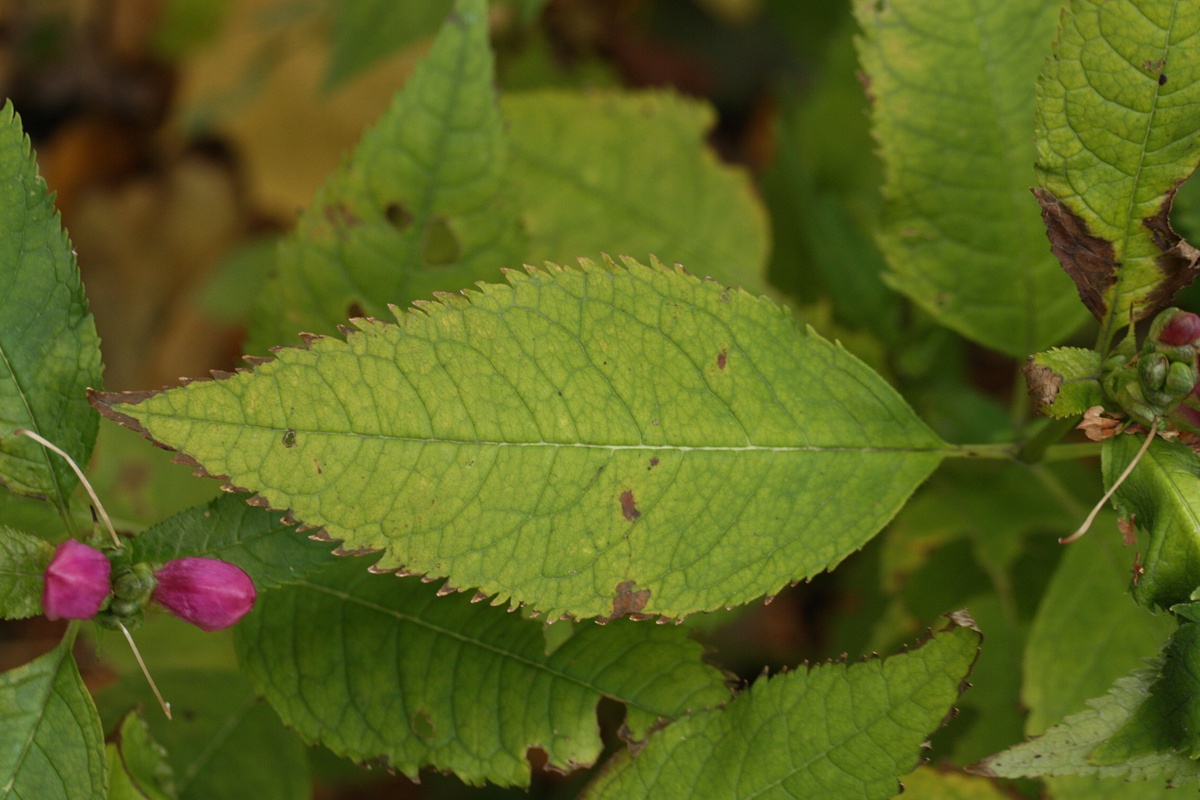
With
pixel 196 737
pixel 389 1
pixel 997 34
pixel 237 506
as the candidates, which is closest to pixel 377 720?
pixel 237 506

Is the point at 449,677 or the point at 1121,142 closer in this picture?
the point at 1121,142

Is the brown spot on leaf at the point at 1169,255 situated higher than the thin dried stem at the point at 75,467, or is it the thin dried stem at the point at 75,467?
the brown spot on leaf at the point at 1169,255

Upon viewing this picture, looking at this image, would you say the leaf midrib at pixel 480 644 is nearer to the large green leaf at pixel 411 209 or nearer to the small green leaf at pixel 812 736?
the small green leaf at pixel 812 736

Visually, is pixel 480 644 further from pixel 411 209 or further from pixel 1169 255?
pixel 1169 255

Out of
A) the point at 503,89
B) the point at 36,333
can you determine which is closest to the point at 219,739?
the point at 36,333

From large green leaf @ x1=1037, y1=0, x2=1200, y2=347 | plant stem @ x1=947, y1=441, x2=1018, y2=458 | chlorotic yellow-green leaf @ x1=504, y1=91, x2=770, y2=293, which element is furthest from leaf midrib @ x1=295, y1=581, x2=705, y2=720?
chlorotic yellow-green leaf @ x1=504, y1=91, x2=770, y2=293

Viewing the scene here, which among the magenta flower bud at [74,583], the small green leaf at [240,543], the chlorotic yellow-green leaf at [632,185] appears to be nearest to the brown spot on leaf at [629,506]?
the small green leaf at [240,543]

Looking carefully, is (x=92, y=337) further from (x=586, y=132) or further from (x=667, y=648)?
(x=586, y=132)
